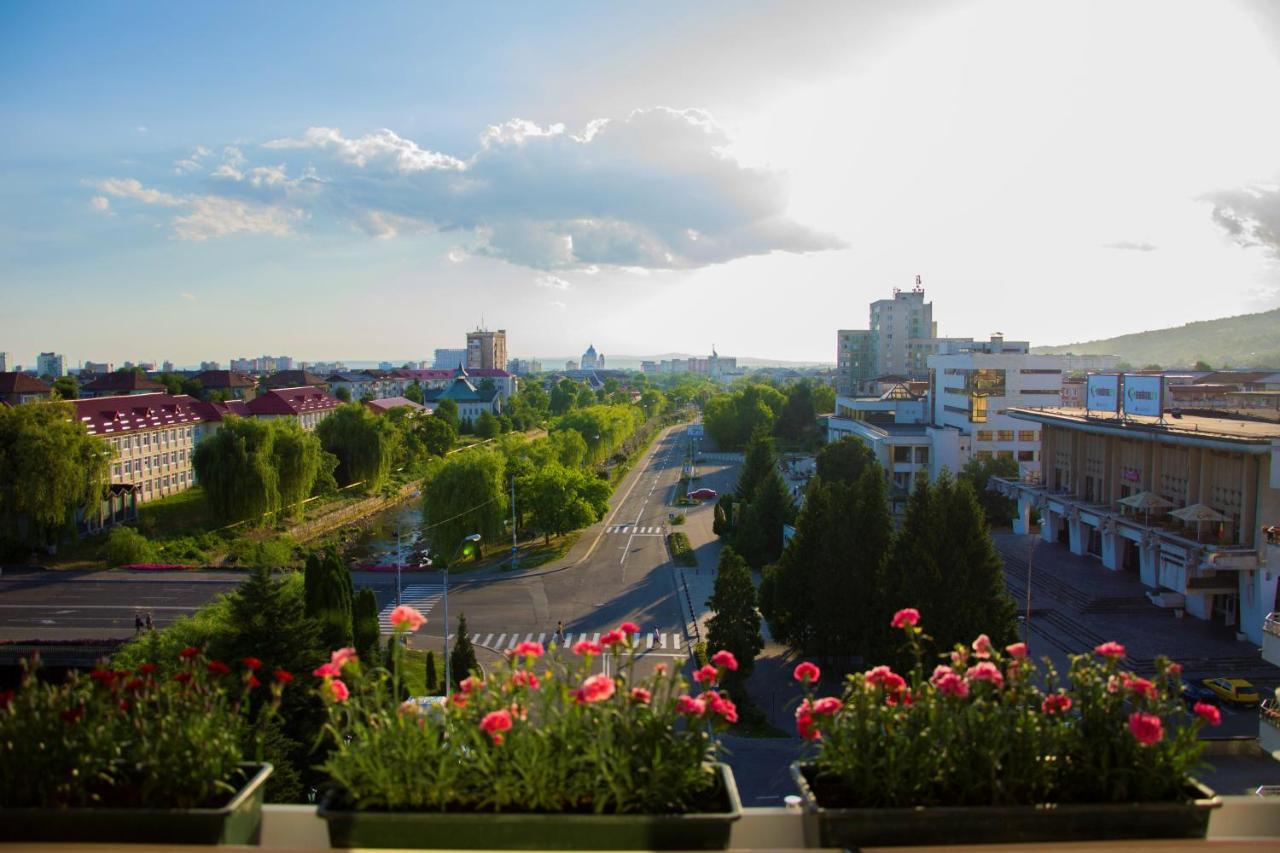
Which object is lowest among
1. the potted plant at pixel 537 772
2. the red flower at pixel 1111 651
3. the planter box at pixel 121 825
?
the planter box at pixel 121 825

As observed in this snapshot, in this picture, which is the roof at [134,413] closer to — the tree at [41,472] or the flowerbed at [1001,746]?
the tree at [41,472]

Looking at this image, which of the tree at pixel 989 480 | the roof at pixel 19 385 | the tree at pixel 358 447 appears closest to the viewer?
the tree at pixel 989 480

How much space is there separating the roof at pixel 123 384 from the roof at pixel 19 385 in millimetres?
7733

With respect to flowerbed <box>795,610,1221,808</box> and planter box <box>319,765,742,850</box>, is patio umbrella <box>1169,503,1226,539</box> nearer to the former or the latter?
flowerbed <box>795,610,1221,808</box>

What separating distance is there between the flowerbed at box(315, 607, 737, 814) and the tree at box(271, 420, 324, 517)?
37.1 m

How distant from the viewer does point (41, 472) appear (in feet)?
101

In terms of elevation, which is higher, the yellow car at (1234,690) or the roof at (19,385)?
the roof at (19,385)

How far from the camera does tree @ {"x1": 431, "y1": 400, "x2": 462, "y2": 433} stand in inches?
2906

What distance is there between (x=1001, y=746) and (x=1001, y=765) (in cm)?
9

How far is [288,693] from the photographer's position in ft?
46.0

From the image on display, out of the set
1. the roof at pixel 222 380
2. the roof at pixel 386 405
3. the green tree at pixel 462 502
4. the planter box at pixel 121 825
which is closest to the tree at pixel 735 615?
the green tree at pixel 462 502

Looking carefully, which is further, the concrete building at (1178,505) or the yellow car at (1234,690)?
the concrete building at (1178,505)

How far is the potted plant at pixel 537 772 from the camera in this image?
11.5 ft

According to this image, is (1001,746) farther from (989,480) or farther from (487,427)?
(487,427)
